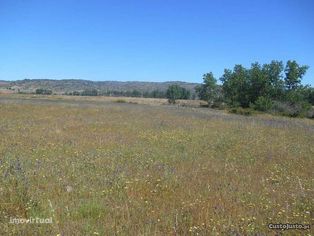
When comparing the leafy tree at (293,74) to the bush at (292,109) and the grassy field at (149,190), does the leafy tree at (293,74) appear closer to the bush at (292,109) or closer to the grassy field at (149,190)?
the bush at (292,109)

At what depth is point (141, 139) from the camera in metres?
16.4

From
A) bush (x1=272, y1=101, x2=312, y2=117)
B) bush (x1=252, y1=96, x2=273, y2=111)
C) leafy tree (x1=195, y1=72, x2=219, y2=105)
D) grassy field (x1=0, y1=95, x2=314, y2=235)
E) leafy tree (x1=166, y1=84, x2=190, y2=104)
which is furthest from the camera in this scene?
leafy tree (x1=166, y1=84, x2=190, y2=104)

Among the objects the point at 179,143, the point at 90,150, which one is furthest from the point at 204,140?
the point at 90,150

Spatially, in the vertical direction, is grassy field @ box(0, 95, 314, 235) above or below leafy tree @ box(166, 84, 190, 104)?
below

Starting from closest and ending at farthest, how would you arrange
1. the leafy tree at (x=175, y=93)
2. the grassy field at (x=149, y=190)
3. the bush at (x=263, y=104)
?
the grassy field at (x=149, y=190) → the bush at (x=263, y=104) → the leafy tree at (x=175, y=93)

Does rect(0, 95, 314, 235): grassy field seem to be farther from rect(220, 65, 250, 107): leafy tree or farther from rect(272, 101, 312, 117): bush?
rect(220, 65, 250, 107): leafy tree

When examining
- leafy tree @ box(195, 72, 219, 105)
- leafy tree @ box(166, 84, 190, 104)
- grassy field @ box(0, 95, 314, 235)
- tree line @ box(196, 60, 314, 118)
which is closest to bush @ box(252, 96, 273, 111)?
tree line @ box(196, 60, 314, 118)

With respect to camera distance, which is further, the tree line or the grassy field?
the tree line

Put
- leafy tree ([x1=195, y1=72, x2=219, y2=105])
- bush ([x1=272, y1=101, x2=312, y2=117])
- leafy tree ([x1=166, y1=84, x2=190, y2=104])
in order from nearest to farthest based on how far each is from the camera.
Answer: bush ([x1=272, y1=101, x2=312, y2=117]), leafy tree ([x1=195, y1=72, x2=219, y2=105]), leafy tree ([x1=166, y1=84, x2=190, y2=104])

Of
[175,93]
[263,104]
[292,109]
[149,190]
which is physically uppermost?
[175,93]

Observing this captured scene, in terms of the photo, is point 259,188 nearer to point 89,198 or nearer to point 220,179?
point 220,179

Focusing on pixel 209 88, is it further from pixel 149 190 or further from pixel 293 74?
pixel 149 190

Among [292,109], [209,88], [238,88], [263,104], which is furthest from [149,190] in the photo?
[209,88]

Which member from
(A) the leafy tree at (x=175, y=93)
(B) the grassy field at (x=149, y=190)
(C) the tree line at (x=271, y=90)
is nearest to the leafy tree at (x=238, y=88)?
(C) the tree line at (x=271, y=90)
